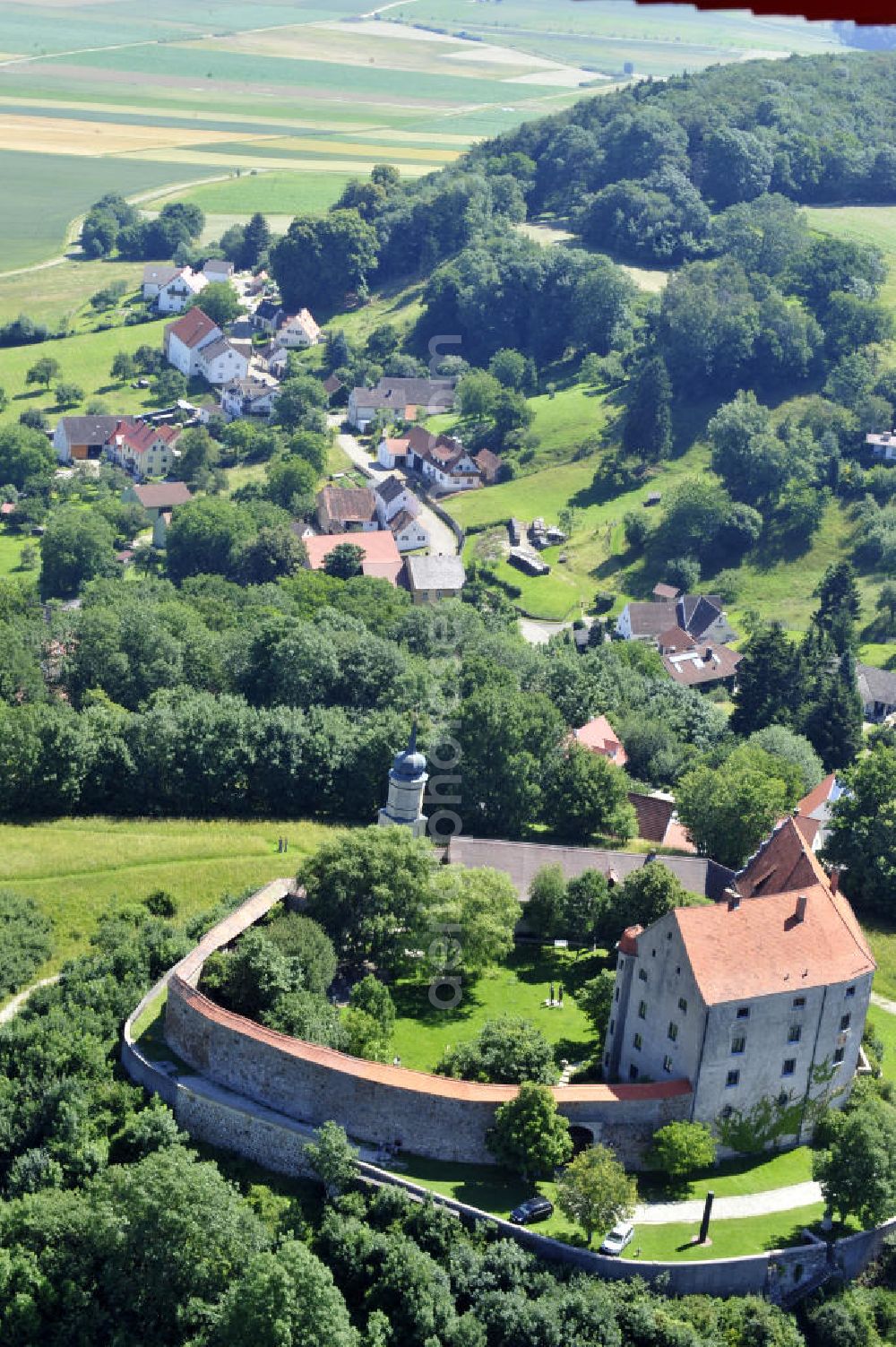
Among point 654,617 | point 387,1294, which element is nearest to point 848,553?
point 654,617

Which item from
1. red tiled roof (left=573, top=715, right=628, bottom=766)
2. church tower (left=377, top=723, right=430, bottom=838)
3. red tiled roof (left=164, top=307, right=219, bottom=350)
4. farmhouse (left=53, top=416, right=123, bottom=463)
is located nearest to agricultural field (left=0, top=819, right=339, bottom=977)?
church tower (left=377, top=723, right=430, bottom=838)

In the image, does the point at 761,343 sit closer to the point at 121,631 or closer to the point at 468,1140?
the point at 121,631

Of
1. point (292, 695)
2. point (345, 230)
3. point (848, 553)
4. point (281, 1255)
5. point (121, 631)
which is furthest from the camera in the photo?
point (345, 230)

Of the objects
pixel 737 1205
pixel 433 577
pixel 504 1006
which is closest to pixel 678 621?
pixel 433 577

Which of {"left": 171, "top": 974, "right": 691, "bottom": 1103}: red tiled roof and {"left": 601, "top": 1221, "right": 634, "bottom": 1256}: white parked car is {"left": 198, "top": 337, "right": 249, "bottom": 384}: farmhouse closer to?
{"left": 171, "top": 974, "right": 691, "bottom": 1103}: red tiled roof

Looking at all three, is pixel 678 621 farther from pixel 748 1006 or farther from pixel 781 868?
pixel 748 1006

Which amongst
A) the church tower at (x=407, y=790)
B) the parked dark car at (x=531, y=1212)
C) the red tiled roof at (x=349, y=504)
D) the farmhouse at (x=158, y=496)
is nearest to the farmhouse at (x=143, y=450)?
the farmhouse at (x=158, y=496)
